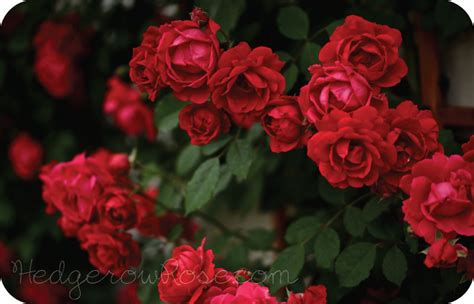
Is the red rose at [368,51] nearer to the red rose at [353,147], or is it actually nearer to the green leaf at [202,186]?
the red rose at [353,147]

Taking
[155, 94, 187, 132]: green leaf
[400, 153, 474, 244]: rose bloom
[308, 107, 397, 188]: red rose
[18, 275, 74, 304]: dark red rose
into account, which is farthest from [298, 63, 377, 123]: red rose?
[18, 275, 74, 304]: dark red rose

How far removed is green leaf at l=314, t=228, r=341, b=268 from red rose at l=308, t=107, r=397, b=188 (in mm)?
246

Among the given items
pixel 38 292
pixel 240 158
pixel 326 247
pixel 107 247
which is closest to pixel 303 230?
pixel 326 247

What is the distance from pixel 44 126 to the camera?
200 cm

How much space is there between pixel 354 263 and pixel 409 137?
0.28 m

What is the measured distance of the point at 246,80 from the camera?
92 cm

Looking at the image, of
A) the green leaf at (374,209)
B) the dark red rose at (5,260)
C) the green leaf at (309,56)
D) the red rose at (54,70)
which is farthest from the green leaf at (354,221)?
the dark red rose at (5,260)

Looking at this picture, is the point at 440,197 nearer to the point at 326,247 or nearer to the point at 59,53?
the point at 326,247

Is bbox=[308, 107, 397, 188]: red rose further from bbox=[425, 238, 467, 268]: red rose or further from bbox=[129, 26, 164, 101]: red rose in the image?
bbox=[129, 26, 164, 101]: red rose

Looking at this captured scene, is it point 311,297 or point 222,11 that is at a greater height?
point 222,11

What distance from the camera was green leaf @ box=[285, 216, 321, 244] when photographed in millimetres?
1074

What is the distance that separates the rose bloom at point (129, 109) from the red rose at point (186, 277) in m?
0.83

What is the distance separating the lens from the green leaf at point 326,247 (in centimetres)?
101

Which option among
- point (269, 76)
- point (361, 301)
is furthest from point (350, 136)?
point (361, 301)
